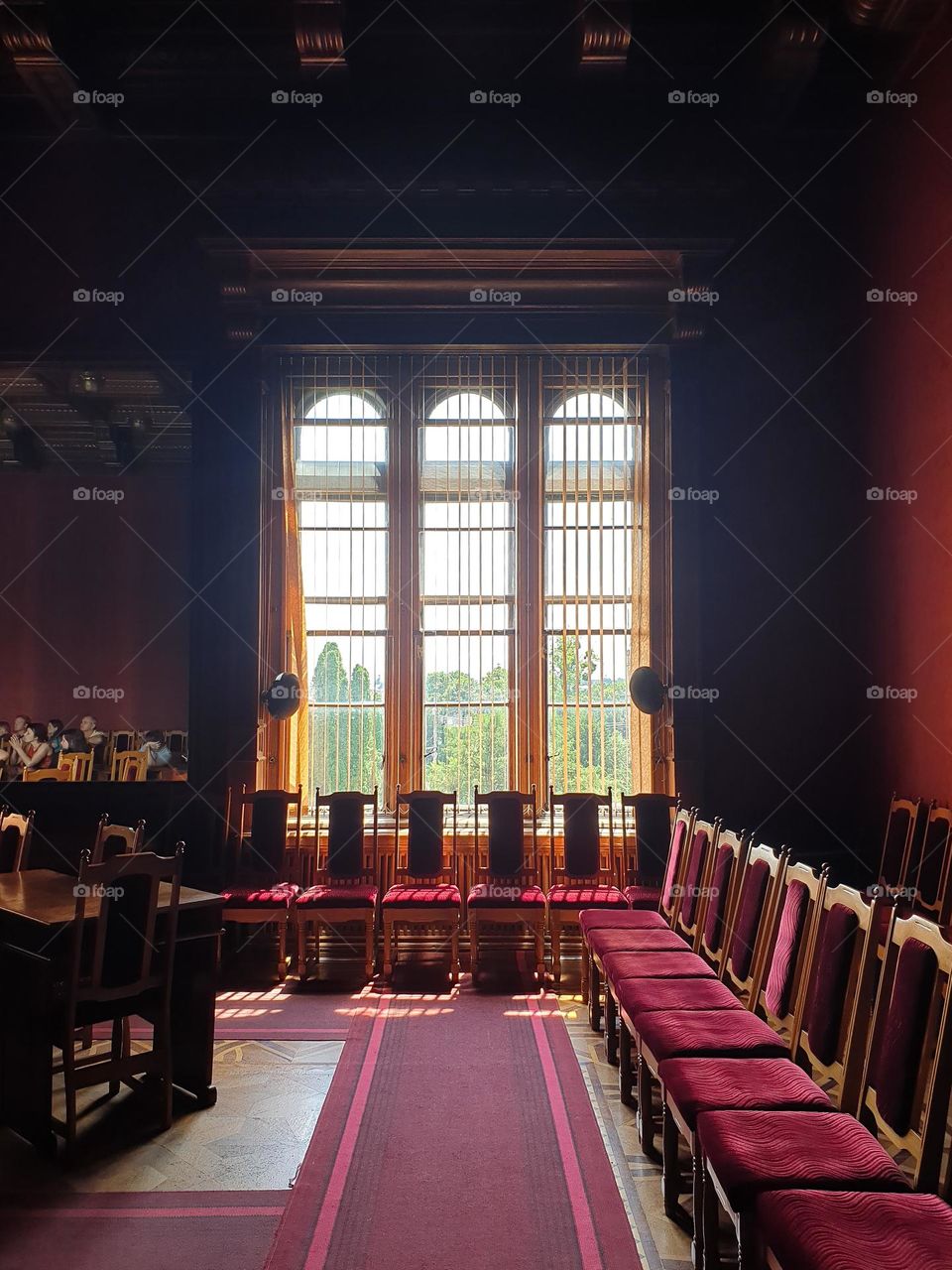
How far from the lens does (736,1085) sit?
2494mm

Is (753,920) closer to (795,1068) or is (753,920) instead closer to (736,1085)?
(795,1068)

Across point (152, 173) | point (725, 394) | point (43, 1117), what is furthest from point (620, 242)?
A: point (43, 1117)

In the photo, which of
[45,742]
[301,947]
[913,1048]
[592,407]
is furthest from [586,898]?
[45,742]

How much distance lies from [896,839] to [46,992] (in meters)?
4.37

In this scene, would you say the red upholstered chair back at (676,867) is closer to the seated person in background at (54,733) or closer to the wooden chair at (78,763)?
the wooden chair at (78,763)

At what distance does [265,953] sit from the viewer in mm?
5836

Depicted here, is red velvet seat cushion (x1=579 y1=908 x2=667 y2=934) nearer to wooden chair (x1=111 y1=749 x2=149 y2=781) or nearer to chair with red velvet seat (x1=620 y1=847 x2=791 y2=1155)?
chair with red velvet seat (x1=620 y1=847 x2=791 y2=1155)

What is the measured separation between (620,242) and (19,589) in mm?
6260

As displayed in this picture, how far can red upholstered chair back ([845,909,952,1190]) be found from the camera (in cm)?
203

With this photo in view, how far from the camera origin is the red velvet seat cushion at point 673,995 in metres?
3.19

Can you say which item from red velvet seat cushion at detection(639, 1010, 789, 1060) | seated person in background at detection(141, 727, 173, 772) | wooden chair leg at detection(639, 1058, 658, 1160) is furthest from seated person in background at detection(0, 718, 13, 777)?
red velvet seat cushion at detection(639, 1010, 789, 1060)

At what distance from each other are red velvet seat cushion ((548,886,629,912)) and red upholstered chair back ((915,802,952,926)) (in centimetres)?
151

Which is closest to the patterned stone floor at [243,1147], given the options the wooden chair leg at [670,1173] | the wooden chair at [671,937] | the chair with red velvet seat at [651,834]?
the wooden chair leg at [670,1173]

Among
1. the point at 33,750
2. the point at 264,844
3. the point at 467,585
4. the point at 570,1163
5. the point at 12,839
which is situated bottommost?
the point at 570,1163
